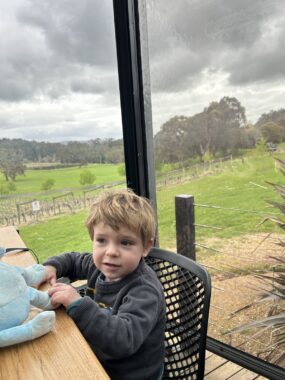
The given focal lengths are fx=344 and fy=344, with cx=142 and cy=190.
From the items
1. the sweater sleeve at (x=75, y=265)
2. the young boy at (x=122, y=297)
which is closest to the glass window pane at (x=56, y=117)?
the sweater sleeve at (x=75, y=265)

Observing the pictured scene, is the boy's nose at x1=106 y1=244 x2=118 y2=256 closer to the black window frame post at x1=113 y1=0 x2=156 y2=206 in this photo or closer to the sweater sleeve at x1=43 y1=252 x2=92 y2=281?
the sweater sleeve at x1=43 y1=252 x2=92 y2=281

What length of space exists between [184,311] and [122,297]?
0.24 m

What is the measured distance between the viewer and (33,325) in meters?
0.73

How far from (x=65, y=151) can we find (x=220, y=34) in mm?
1097

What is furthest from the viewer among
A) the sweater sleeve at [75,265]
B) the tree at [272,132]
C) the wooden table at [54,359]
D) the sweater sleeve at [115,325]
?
the tree at [272,132]

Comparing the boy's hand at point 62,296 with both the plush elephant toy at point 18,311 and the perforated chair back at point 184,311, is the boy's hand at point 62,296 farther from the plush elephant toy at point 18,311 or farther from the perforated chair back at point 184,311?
the perforated chair back at point 184,311

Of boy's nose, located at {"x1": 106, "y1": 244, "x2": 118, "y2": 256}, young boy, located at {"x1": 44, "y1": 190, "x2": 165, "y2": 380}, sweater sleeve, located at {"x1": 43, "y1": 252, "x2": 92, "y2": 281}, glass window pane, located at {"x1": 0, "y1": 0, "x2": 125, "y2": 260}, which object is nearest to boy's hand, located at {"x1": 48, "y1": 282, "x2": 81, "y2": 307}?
young boy, located at {"x1": 44, "y1": 190, "x2": 165, "y2": 380}

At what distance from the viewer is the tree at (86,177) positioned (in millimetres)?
2172

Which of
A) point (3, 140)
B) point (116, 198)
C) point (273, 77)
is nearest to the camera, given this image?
point (116, 198)

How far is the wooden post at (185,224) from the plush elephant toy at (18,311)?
1.23 metres

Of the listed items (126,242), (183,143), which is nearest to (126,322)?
(126,242)

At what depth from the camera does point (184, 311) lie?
1127mm

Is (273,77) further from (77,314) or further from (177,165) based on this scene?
(77,314)

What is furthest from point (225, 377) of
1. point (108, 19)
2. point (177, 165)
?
point (108, 19)
